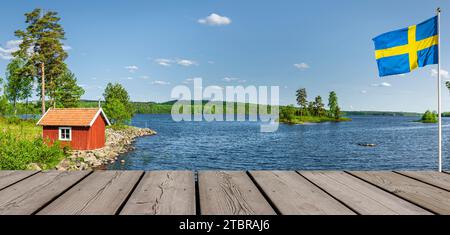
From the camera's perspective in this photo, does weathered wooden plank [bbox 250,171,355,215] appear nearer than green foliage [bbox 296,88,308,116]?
Yes

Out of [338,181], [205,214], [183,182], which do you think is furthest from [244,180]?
[205,214]

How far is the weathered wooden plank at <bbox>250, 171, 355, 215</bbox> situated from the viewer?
1.90 metres

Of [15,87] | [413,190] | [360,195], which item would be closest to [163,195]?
[360,195]

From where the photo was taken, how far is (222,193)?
2268 mm

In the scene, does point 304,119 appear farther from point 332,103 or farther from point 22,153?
point 22,153

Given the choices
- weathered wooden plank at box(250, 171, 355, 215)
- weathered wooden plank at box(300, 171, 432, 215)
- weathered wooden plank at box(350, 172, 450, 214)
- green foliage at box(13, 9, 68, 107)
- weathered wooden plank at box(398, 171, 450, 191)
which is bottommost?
weathered wooden plank at box(398, 171, 450, 191)

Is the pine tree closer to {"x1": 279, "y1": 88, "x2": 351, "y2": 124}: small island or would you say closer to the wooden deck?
{"x1": 279, "y1": 88, "x2": 351, "y2": 124}: small island

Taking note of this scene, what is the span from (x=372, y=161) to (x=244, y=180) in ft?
121

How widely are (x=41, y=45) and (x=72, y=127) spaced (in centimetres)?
1732

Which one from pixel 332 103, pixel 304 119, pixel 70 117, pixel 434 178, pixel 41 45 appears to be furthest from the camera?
pixel 332 103

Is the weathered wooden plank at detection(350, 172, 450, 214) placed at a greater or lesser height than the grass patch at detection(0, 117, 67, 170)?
greater

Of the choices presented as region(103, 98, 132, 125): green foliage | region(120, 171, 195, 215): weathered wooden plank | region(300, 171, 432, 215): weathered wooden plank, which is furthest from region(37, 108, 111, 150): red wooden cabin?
region(300, 171, 432, 215): weathered wooden plank

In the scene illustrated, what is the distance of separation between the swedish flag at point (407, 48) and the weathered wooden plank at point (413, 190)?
2.89m

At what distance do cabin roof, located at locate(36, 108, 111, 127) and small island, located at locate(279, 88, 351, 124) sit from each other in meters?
102
